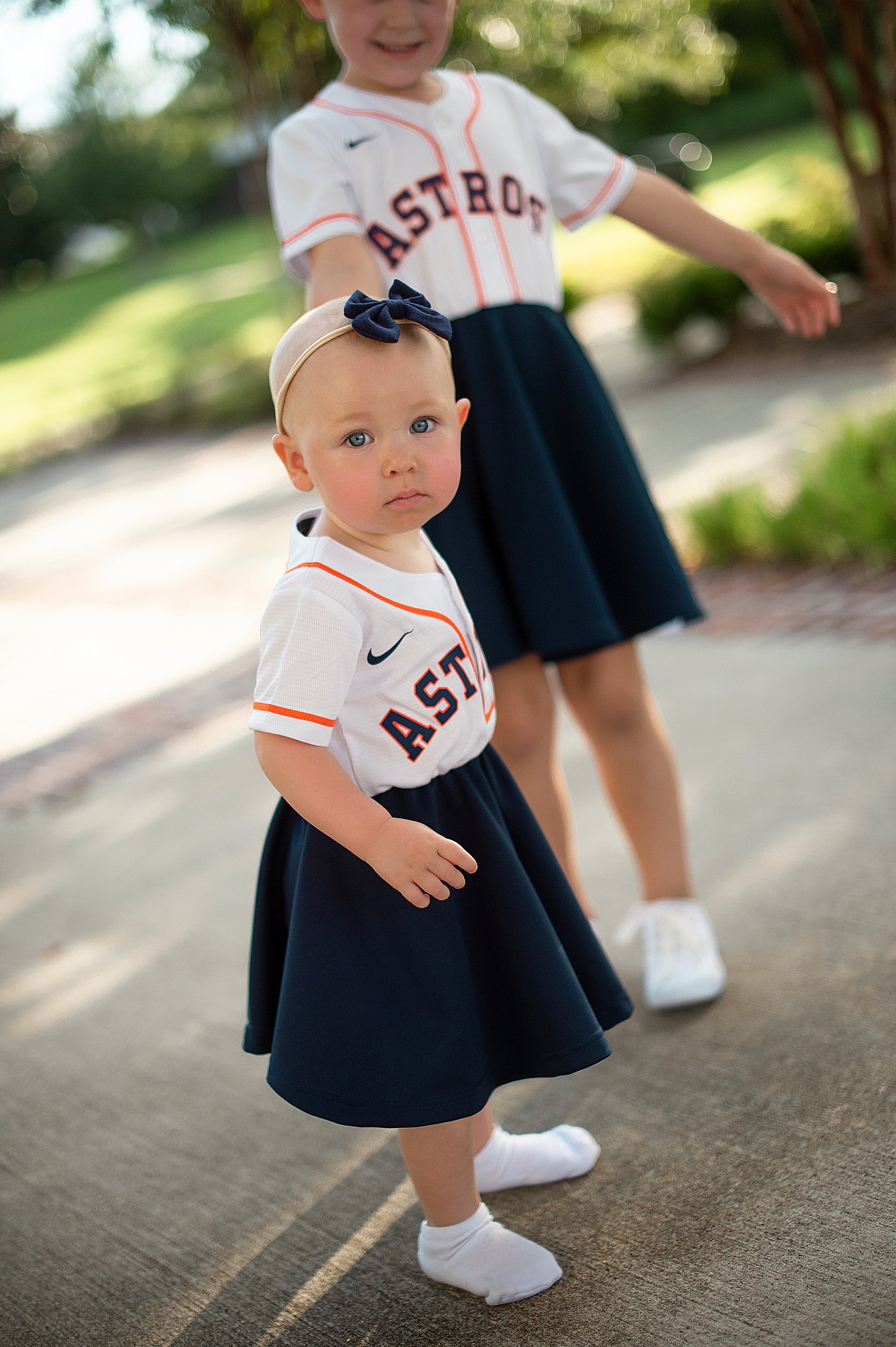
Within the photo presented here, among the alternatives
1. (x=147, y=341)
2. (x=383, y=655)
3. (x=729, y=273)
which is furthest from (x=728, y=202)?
(x=383, y=655)

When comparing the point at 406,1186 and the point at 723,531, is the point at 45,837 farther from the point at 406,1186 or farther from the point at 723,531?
the point at 723,531

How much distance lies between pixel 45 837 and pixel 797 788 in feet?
7.37

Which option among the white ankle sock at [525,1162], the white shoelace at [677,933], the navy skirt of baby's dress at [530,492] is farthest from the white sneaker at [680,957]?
the navy skirt of baby's dress at [530,492]

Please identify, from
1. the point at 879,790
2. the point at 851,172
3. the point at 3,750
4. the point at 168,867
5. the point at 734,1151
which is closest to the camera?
the point at 734,1151

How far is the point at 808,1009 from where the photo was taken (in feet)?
6.79

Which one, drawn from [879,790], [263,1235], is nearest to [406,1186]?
[263,1235]

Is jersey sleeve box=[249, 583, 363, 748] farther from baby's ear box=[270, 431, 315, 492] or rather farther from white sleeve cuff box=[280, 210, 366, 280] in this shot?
white sleeve cuff box=[280, 210, 366, 280]

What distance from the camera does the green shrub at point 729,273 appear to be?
348 inches

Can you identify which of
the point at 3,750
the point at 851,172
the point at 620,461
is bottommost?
the point at 3,750

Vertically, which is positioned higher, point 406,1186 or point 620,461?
point 620,461

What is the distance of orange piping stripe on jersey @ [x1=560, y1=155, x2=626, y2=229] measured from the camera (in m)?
2.13

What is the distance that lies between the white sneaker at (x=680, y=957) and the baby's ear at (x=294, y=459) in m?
1.18

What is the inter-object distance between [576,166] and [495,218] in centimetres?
27

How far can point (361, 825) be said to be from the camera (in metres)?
1.40
